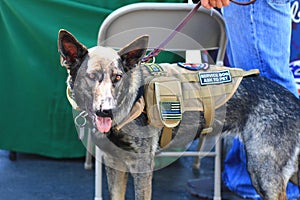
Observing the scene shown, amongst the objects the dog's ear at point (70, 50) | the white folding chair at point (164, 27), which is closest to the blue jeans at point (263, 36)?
the white folding chair at point (164, 27)

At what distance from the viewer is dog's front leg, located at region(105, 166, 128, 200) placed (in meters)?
3.24

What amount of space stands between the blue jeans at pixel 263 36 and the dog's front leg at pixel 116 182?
3.19ft

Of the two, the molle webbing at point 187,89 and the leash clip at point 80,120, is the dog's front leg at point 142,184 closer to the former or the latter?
the molle webbing at point 187,89

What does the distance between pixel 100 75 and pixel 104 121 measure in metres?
0.21

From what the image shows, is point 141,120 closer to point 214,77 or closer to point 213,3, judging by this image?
point 214,77

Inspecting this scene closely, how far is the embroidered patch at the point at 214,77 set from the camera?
3.11 metres

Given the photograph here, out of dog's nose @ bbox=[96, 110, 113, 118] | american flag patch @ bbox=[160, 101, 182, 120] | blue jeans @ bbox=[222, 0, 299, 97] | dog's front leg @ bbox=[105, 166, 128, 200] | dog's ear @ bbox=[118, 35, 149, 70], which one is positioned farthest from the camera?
blue jeans @ bbox=[222, 0, 299, 97]

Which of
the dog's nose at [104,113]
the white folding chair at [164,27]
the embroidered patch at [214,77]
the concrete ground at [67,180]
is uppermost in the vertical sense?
the white folding chair at [164,27]

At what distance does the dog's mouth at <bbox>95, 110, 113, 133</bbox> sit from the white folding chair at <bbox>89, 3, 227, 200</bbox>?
753 mm

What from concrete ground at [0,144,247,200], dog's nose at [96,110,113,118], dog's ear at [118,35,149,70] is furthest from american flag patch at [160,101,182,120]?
concrete ground at [0,144,247,200]

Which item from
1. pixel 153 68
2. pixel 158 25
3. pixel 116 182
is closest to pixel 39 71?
pixel 158 25

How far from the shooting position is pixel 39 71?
4.31 metres

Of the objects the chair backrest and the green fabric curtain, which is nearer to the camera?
the chair backrest

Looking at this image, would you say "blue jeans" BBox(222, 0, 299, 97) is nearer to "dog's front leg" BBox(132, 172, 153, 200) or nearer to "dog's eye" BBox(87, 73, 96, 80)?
"dog's front leg" BBox(132, 172, 153, 200)
